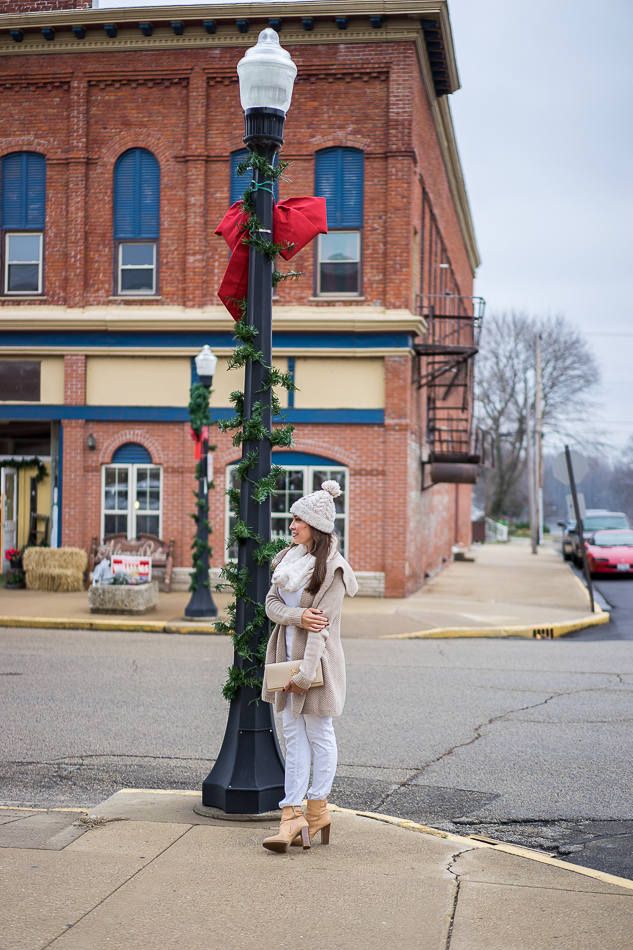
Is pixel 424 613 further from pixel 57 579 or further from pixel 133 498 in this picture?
pixel 57 579

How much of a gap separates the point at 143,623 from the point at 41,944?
11084 mm

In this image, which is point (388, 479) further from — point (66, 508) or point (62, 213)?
point (62, 213)

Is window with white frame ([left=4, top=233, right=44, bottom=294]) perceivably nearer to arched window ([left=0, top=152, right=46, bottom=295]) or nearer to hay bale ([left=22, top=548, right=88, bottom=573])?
arched window ([left=0, top=152, right=46, bottom=295])

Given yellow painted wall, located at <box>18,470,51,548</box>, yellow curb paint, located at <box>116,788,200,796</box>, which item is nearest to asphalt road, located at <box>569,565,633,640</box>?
yellow curb paint, located at <box>116,788,200,796</box>

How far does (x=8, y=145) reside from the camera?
63.9 feet

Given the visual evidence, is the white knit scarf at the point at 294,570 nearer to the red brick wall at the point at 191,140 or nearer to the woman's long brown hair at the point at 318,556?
the woman's long brown hair at the point at 318,556

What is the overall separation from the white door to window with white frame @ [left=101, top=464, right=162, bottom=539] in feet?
8.98

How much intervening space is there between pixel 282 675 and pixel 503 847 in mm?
1492

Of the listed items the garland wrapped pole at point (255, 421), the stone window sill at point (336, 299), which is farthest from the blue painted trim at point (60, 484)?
the garland wrapped pole at point (255, 421)

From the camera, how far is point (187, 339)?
1881 cm

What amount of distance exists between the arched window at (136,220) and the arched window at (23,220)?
5.48 ft

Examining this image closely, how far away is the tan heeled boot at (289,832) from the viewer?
4.70 meters

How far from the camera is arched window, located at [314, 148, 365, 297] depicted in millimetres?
18375

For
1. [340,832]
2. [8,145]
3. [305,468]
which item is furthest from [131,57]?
[340,832]
